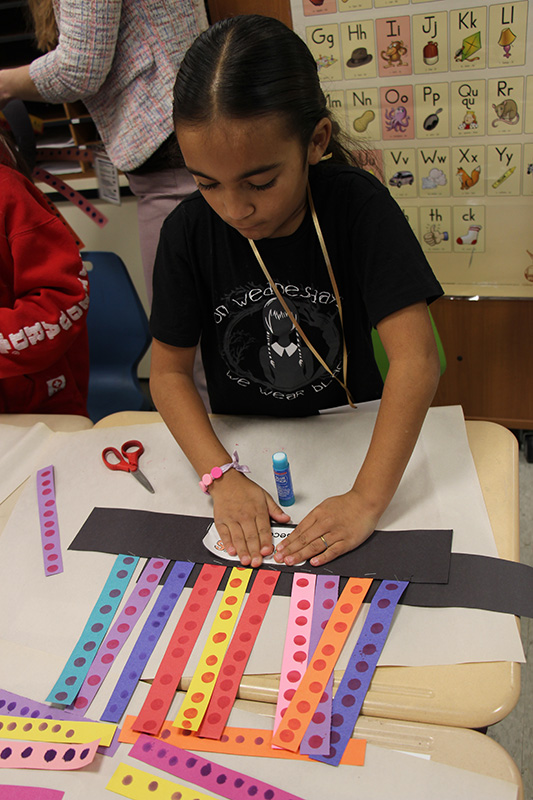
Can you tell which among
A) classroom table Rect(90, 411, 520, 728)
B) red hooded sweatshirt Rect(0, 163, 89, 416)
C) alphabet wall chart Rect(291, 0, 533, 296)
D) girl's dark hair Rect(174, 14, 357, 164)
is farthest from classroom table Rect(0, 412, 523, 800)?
alphabet wall chart Rect(291, 0, 533, 296)

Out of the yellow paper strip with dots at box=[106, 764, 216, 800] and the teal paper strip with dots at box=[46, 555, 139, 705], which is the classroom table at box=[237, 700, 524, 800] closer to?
the yellow paper strip with dots at box=[106, 764, 216, 800]

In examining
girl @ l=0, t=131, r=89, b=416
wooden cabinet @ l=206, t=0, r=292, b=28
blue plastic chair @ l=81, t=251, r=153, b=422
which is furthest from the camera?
blue plastic chair @ l=81, t=251, r=153, b=422

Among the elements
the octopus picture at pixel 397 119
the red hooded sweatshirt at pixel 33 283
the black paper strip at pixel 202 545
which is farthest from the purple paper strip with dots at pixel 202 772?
the octopus picture at pixel 397 119

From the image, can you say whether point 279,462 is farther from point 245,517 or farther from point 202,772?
point 202,772

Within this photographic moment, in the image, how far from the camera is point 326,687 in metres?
0.69

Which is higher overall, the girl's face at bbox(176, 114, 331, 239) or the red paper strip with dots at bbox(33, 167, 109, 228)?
the girl's face at bbox(176, 114, 331, 239)

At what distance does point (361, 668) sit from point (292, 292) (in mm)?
582

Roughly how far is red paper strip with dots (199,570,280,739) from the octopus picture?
1278 mm

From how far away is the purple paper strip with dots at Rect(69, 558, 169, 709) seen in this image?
0.74m

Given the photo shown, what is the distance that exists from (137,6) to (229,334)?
2.68ft

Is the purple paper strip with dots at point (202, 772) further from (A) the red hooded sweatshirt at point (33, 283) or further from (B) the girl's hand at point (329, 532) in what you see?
(A) the red hooded sweatshirt at point (33, 283)

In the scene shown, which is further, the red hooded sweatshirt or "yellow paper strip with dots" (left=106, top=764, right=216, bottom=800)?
the red hooded sweatshirt

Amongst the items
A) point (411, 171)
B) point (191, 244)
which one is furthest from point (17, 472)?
point (411, 171)

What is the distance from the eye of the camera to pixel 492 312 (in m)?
1.82
